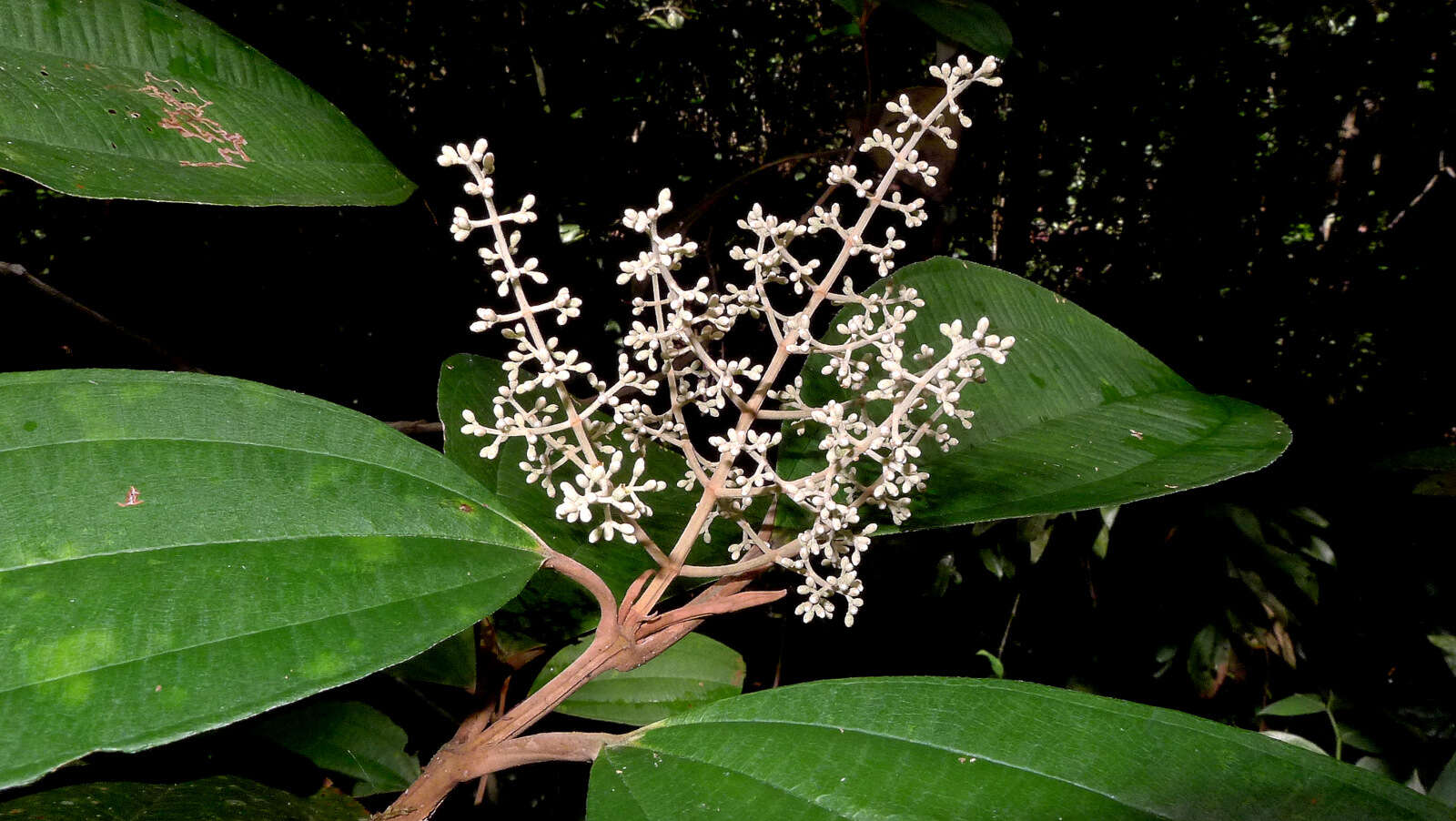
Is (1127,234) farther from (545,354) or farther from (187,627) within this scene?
(187,627)

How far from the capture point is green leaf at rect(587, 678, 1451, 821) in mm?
457

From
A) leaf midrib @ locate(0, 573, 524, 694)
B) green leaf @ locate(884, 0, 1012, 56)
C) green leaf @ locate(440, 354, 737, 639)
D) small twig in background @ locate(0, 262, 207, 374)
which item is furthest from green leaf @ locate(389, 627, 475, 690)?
green leaf @ locate(884, 0, 1012, 56)

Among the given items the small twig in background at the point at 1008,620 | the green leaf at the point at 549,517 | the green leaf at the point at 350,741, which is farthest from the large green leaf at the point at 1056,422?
the small twig in background at the point at 1008,620

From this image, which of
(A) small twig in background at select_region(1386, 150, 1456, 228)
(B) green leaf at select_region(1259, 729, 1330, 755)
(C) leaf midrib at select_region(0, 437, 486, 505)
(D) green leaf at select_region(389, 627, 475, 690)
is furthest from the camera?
(A) small twig in background at select_region(1386, 150, 1456, 228)

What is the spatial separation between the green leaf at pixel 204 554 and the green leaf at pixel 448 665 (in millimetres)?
260

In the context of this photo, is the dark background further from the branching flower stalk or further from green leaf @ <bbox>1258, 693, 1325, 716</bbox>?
the branching flower stalk

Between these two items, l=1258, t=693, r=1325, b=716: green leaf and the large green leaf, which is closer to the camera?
the large green leaf

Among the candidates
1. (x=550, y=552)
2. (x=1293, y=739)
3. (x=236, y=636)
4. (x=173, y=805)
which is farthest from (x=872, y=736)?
(x=1293, y=739)

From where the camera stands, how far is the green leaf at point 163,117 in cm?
66

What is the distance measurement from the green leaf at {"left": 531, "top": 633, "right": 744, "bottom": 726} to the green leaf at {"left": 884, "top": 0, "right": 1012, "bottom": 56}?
2.67ft

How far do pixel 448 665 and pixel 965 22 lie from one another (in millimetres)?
970

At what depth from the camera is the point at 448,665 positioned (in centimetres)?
80

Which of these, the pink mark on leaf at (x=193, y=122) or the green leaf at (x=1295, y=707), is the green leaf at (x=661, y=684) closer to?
the pink mark on leaf at (x=193, y=122)

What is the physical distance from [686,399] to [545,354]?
0.43 ft
